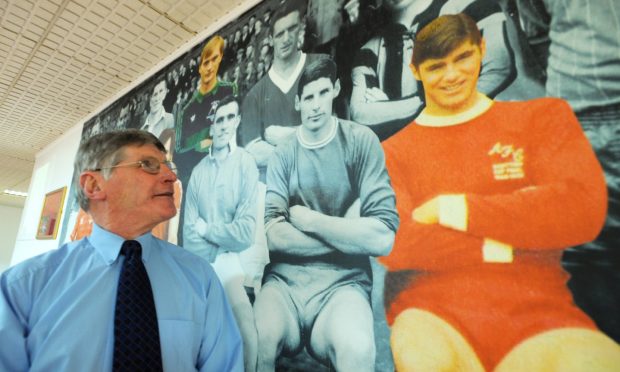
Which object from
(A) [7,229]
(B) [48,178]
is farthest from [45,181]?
(A) [7,229]

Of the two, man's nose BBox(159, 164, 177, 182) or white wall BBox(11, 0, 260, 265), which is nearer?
man's nose BBox(159, 164, 177, 182)

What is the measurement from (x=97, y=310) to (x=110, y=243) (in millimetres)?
207

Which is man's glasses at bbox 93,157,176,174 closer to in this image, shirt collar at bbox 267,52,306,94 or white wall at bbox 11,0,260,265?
shirt collar at bbox 267,52,306,94

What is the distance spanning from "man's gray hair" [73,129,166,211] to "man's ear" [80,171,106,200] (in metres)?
0.02

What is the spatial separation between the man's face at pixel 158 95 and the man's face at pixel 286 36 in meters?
0.86

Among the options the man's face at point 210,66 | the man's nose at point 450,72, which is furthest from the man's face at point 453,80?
the man's face at point 210,66

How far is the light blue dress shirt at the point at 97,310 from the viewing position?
766mm

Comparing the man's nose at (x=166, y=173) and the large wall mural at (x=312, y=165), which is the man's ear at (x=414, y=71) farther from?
the man's nose at (x=166, y=173)

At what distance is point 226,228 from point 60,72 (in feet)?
5.78

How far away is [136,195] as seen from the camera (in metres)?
1.03

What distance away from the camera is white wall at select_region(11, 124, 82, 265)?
2.62m

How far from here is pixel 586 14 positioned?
1.96 ft

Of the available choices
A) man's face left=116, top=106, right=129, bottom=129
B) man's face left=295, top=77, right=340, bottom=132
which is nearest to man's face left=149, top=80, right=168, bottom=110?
man's face left=116, top=106, right=129, bottom=129

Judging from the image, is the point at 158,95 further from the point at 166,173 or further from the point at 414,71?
the point at 414,71
